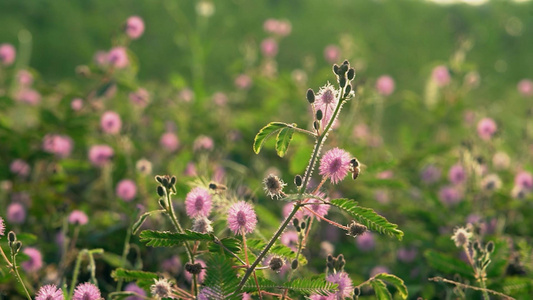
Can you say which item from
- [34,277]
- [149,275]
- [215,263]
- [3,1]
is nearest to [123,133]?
[34,277]

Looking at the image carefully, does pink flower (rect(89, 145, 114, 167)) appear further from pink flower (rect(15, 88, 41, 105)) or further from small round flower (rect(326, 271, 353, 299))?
small round flower (rect(326, 271, 353, 299))

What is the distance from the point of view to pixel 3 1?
7.82 metres

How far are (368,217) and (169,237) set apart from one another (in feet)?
1.51

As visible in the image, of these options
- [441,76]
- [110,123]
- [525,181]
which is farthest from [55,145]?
[441,76]

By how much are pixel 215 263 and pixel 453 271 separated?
39.8 inches

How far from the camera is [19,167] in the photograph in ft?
11.0

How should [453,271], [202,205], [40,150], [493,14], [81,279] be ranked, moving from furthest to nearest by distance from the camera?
[493,14]
[40,150]
[81,279]
[453,271]
[202,205]

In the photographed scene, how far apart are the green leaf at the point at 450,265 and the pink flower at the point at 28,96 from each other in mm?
3643

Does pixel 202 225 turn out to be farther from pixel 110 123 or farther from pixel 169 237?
pixel 110 123

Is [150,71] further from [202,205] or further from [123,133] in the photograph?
[202,205]

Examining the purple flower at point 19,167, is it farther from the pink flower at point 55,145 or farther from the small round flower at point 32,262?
the small round flower at point 32,262

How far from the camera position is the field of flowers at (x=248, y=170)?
4.80 feet

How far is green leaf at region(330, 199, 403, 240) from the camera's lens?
52.7 inches

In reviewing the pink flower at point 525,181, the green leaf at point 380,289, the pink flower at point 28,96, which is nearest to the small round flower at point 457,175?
the pink flower at point 525,181
